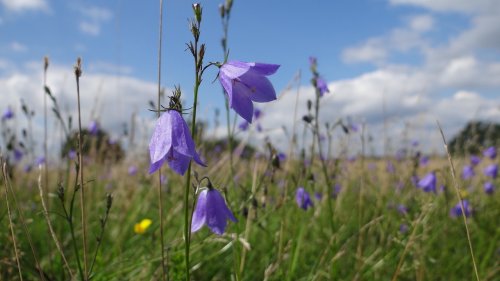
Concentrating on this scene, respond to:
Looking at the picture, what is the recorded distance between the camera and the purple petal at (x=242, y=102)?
1302mm

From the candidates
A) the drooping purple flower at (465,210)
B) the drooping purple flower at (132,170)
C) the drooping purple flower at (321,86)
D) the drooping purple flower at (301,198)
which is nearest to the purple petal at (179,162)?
the drooping purple flower at (301,198)

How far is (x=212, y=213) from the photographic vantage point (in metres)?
1.53

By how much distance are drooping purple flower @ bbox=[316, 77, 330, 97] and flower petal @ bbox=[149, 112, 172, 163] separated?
1.78m

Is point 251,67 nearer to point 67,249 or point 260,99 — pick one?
point 260,99

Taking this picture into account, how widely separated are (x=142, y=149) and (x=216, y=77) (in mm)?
4270

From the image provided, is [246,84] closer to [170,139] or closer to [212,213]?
[170,139]

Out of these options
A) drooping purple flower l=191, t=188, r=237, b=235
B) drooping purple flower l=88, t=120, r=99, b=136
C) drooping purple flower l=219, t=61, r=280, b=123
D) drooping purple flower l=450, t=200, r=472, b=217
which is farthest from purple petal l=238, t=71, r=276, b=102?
drooping purple flower l=88, t=120, r=99, b=136

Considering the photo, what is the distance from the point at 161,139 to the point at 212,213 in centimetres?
36

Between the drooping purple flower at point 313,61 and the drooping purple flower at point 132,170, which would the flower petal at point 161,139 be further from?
the drooping purple flower at point 132,170

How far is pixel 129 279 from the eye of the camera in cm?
220

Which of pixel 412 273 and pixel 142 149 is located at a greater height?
pixel 142 149

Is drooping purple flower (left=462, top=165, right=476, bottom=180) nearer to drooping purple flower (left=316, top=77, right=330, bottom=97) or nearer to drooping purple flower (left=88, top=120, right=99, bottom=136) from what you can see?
drooping purple flower (left=316, top=77, right=330, bottom=97)

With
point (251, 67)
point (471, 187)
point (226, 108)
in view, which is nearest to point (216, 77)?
point (251, 67)

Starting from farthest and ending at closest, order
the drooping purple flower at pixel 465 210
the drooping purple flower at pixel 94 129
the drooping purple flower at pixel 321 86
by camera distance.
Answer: the drooping purple flower at pixel 94 129 < the drooping purple flower at pixel 465 210 < the drooping purple flower at pixel 321 86
